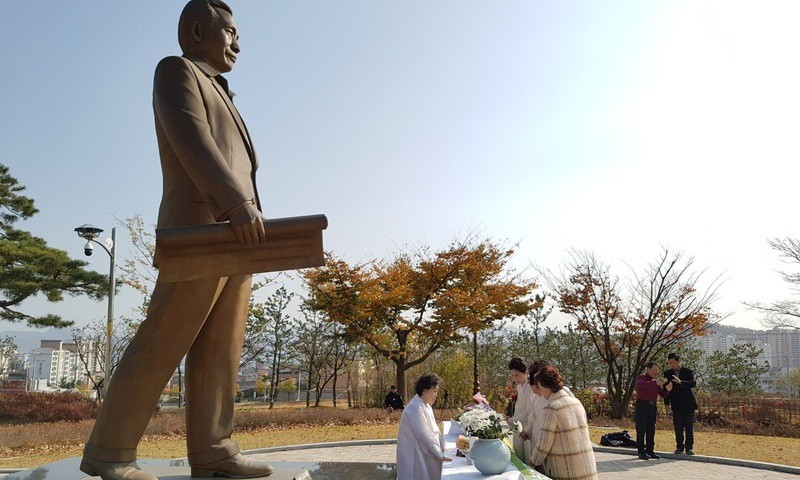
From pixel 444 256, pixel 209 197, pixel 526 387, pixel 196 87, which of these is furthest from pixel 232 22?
pixel 444 256

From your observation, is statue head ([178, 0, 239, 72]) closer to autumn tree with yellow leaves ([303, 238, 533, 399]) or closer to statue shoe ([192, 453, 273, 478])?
statue shoe ([192, 453, 273, 478])

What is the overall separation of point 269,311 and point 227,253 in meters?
21.5

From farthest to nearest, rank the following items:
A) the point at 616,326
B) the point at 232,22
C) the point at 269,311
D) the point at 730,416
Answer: the point at 269,311 < the point at 616,326 < the point at 730,416 < the point at 232,22

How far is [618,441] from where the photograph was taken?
37.6 ft

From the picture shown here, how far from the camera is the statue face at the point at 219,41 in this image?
12.4 feet

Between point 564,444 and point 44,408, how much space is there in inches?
721

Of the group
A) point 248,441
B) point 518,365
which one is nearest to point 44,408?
point 248,441

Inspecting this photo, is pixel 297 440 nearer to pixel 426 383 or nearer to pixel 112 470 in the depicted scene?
pixel 426 383

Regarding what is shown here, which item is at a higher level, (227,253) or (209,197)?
(209,197)

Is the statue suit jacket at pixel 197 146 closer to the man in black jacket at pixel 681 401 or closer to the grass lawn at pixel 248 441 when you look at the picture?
the grass lawn at pixel 248 441

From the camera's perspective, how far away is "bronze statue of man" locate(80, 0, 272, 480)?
320 centimetres

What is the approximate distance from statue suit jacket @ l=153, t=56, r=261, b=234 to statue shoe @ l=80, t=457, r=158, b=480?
130 centimetres

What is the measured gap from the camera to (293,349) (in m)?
25.1

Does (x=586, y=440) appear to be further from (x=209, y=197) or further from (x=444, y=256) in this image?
(x=444, y=256)
